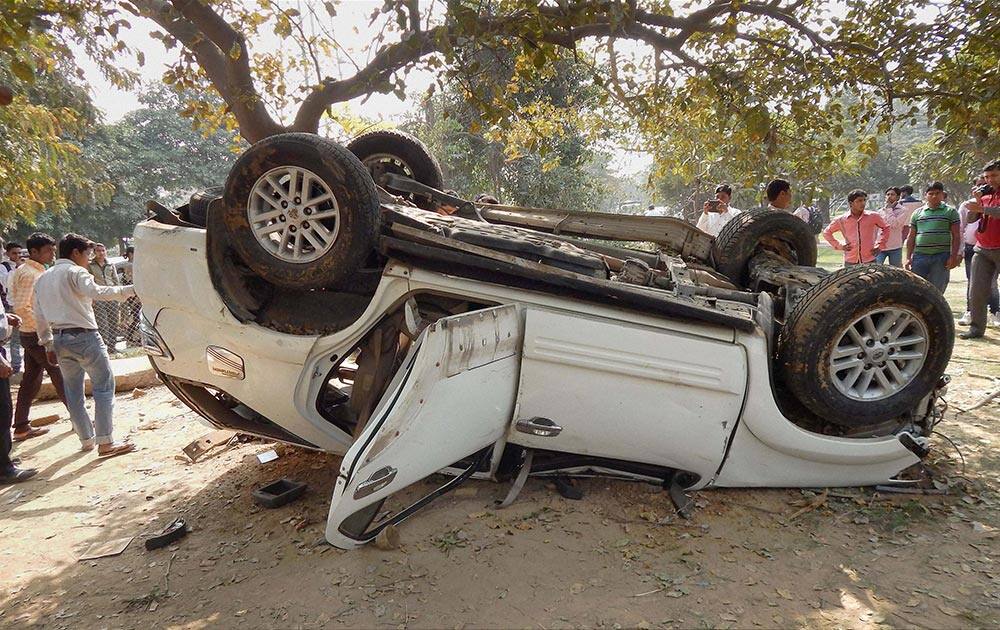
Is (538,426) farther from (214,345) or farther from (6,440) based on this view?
(6,440)

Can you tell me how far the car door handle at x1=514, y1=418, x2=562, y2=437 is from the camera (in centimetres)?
274

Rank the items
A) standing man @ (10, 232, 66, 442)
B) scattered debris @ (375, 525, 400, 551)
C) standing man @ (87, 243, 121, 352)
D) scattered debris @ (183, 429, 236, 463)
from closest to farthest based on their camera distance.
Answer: scattered debris @ (375, 525, 400, 551) < scattered debris @ (183, 429, 236, 463) < standing man @ (10, 232, 66, 442) < standing man @ (87, 243, 121, 352)

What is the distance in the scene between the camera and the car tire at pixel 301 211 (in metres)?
2.71

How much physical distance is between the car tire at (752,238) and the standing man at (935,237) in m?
3.70

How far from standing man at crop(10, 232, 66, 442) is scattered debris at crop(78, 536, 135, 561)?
2421 mm

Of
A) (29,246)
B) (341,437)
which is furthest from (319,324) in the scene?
(29,246)

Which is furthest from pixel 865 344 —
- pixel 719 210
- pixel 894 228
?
pixel 894 228

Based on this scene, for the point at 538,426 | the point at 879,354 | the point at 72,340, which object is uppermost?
the point at 879,354

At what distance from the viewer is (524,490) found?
3.10 metres

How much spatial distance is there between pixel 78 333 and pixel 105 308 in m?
4.89

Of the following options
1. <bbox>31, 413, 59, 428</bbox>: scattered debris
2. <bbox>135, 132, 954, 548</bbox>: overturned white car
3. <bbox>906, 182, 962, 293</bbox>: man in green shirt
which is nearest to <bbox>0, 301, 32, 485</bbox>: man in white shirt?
<bbox>31, 413, 59, 428</bbox>: scattered debris

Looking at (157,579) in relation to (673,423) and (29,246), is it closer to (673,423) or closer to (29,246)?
(673,423)

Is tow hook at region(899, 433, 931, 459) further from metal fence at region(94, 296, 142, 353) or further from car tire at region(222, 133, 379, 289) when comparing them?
metal fence at region(94, 296, 142, 353)

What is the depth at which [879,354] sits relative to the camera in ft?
9.39
